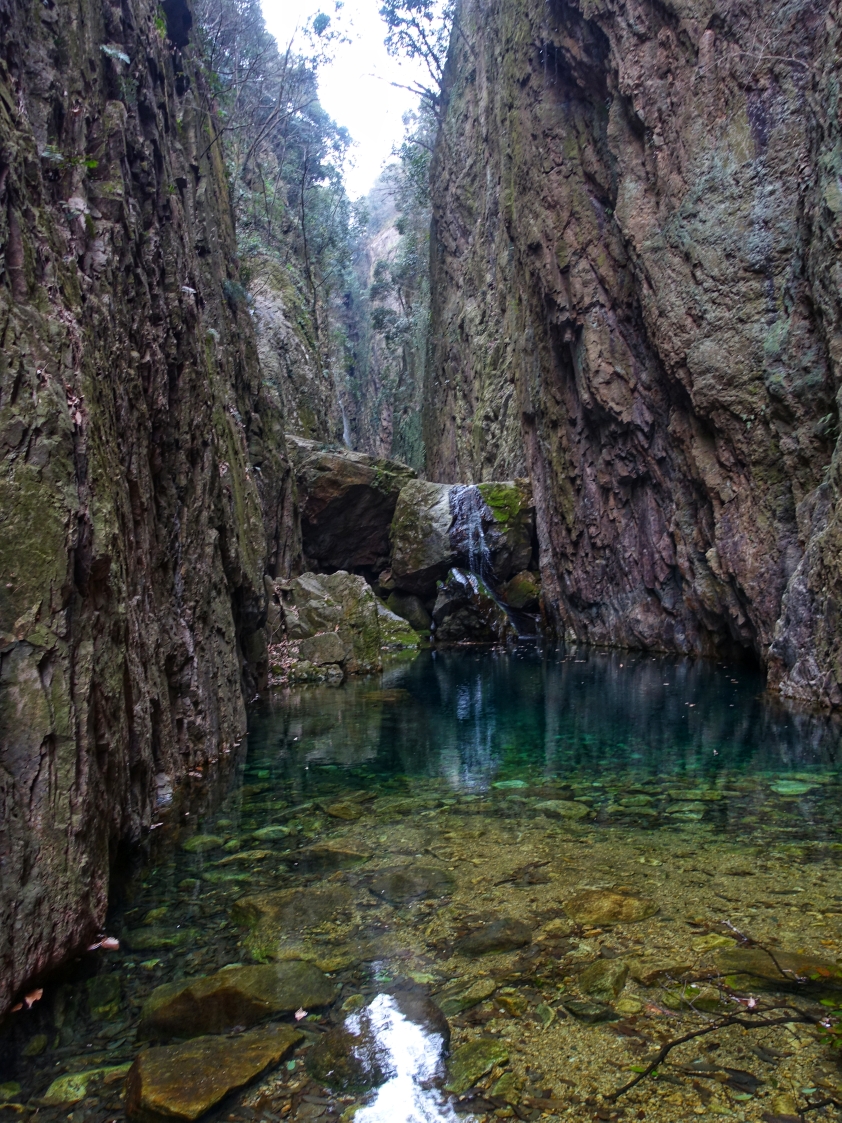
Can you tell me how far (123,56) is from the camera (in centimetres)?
628

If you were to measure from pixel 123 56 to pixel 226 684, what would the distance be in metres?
5.70

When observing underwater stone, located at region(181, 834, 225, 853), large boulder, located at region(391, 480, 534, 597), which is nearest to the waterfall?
large boulder, located at region(391, 480, 534, 597)

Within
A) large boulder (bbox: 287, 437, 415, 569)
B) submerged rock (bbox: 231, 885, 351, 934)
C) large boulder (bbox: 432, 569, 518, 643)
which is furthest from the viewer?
large boulder (bbox: 287, 437, 415, 569)

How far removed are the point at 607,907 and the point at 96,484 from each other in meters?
3.21

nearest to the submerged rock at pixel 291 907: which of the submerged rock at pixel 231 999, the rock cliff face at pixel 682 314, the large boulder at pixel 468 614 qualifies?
the submerged rock at pixel 231 999

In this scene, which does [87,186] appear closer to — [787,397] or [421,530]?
[787,397]

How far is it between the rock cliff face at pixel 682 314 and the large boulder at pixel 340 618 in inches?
229

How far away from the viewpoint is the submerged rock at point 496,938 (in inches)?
130

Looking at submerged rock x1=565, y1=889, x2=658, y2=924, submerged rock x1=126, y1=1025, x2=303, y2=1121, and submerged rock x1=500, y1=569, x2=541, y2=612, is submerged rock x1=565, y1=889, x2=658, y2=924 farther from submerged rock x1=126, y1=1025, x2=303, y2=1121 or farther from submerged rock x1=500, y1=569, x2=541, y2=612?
submerged rock x1=500, y1=569, x2=541, y2=612

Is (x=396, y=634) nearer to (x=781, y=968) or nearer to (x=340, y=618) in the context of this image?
(x=340, y=618)

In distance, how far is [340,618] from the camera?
51.0 ft

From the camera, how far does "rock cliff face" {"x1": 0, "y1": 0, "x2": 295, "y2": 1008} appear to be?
115 inches

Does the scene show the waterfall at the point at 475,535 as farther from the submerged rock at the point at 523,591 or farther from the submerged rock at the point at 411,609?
the submerged rock at the point at 411,609

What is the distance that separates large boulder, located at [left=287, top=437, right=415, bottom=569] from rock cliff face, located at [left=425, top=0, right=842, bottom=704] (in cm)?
457
